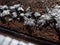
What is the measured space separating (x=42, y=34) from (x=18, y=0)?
572mm

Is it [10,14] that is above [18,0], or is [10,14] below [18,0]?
below

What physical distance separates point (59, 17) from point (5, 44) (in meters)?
0.69

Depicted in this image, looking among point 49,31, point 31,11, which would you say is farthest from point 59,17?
point 31,11

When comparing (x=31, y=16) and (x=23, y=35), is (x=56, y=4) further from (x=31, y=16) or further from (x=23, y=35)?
(x=23, y=35)

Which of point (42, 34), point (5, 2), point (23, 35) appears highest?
point (5, 2)

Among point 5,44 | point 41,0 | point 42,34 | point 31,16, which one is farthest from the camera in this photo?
point 41,0

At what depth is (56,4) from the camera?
2072mm

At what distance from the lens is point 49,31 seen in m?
1.85

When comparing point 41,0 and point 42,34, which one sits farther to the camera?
point 41,0

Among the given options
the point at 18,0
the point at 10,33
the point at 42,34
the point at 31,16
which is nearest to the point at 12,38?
the point at 10,33

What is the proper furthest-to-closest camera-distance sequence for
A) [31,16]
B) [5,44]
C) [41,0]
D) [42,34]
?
[41,0] < [31,16] < [42,34] < [5,44]

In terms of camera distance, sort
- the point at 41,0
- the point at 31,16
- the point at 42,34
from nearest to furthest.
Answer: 1. the point at 42,34
2. the point at 31,16
3. the point at 41,0

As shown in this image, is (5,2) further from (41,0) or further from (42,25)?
(42,25)

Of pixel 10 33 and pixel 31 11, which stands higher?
pixel 31 11
